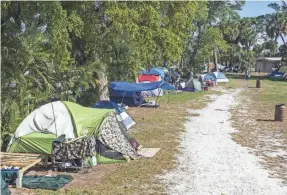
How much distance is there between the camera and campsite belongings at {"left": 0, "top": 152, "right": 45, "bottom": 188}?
357 inches

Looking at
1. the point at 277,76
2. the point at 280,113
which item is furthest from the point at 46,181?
the point at 277,76

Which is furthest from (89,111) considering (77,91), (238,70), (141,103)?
(238,70)

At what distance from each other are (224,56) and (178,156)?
2600 inches

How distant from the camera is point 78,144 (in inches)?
403

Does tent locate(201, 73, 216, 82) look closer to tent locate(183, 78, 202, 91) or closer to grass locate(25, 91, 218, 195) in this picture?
tent locate(183, 78, 202, 91)

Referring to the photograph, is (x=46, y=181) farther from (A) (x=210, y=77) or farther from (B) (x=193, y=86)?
(A) (x=210, y=77)

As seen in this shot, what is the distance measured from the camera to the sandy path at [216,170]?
353 inches

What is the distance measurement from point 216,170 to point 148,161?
1803mm

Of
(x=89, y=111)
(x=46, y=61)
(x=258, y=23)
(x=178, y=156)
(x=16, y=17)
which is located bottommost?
(x=178, y=156)

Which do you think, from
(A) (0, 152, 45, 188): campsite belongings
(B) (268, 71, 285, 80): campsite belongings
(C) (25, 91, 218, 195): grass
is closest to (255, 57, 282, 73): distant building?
(B) (268, 71, 285, 80): campsite belongings

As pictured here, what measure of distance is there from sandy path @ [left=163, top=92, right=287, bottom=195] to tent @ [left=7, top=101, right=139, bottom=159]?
1834 mm

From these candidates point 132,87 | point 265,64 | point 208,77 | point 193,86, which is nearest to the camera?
point 132,87

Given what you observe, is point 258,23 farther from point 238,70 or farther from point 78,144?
point 78,144

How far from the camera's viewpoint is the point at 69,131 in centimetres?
1106
